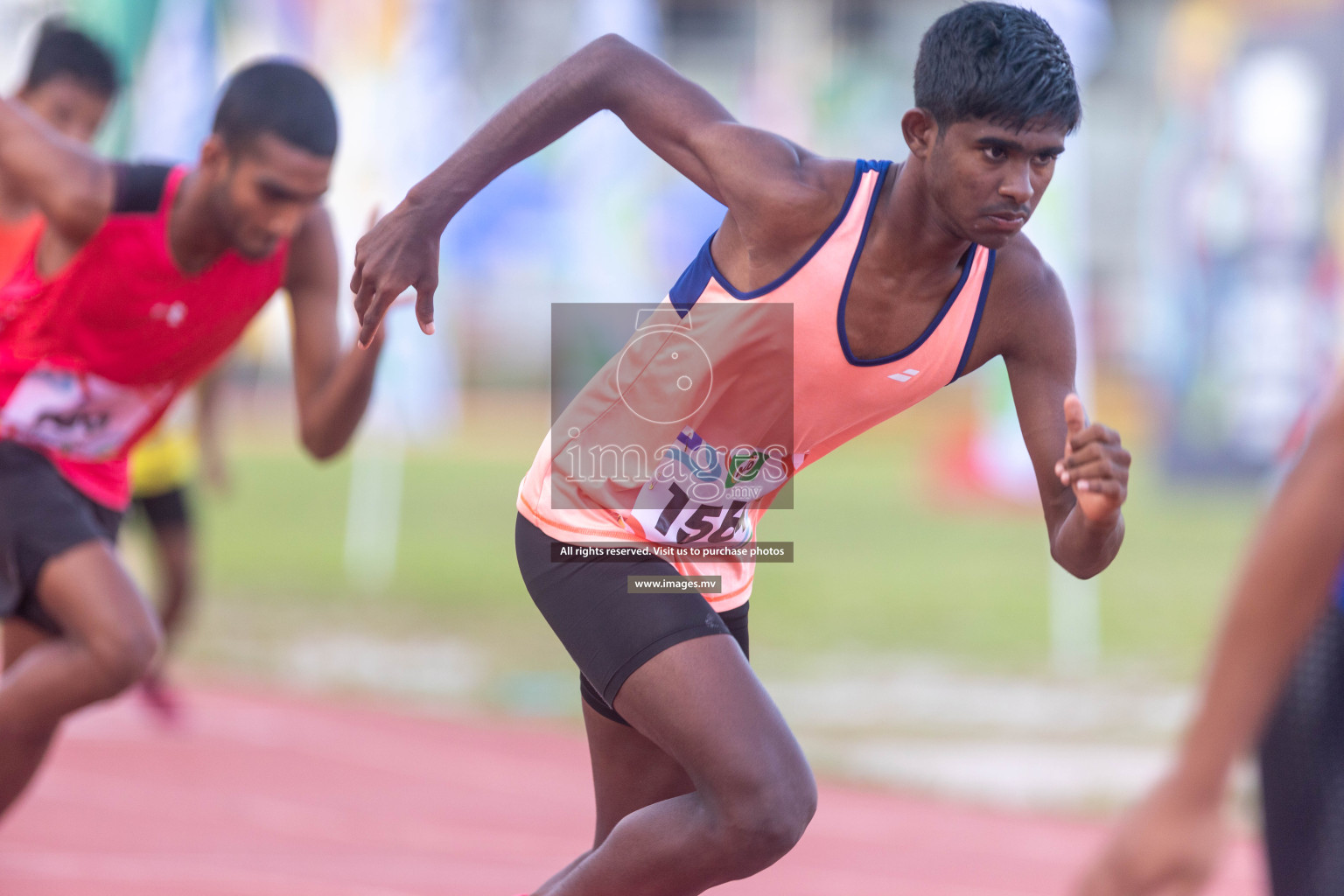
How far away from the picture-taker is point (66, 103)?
5176 mm

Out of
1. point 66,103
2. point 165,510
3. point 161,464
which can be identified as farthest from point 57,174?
point 165,510

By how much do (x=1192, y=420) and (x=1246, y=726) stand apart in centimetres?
1621

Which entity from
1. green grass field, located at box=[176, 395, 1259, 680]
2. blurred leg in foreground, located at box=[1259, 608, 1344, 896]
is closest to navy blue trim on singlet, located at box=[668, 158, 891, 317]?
blurred leg in foreground, located at box=[1259, 608, 1344, 896]

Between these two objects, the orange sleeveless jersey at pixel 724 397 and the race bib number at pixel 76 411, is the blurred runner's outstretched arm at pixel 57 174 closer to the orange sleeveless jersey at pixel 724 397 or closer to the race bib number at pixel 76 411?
the race bib number at pixel 76 411

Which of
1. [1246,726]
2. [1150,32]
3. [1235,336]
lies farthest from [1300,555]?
[1150,32]

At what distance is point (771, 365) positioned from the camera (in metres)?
2.63

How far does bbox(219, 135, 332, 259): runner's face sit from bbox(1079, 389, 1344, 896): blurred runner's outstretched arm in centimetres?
269

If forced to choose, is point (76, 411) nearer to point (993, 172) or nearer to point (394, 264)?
point (394, 264)

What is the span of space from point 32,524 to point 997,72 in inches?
101

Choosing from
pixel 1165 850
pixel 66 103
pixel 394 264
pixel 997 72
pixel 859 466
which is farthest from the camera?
pixel 859 466

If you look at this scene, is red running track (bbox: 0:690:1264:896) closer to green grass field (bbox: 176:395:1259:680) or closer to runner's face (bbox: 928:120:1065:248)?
green grass field (bbox: 176:395:1259:680)

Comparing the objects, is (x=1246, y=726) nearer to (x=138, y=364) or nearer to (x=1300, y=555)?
(x=1300, y=555)

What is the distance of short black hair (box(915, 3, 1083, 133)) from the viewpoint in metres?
2.36

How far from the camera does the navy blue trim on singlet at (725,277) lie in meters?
2.55
